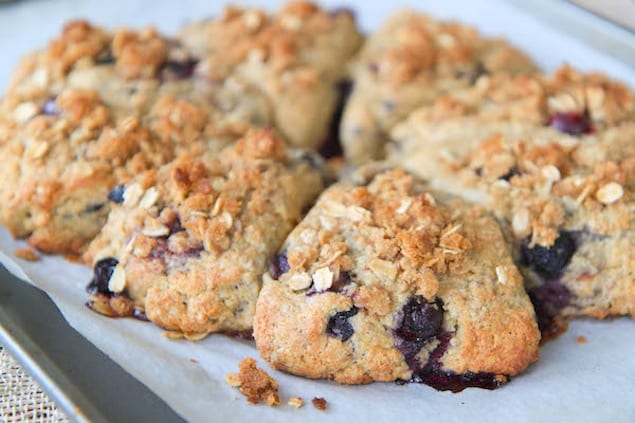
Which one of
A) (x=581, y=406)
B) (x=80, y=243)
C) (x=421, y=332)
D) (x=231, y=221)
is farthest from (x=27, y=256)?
(x=581, y=406)

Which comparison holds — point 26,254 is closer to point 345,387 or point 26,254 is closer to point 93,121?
point 93,121

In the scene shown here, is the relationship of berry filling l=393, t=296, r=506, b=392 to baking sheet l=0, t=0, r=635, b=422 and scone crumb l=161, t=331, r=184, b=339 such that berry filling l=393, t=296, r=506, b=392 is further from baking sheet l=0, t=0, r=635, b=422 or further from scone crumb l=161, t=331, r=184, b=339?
scone crumb l=161, t=331, r=184, b=339

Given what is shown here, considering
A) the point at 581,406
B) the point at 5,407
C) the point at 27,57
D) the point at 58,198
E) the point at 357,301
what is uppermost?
the point at 27,57

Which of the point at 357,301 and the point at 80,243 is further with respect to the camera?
the point at 80,243

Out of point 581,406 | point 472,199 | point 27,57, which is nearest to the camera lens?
point 581,406

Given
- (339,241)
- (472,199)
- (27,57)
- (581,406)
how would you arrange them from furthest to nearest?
(27,57), (472,199), (339,241), (581,406)

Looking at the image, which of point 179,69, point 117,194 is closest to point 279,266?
point 117,194

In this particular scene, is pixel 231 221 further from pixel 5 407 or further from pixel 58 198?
pixel 5 407

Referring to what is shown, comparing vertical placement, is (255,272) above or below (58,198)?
below
